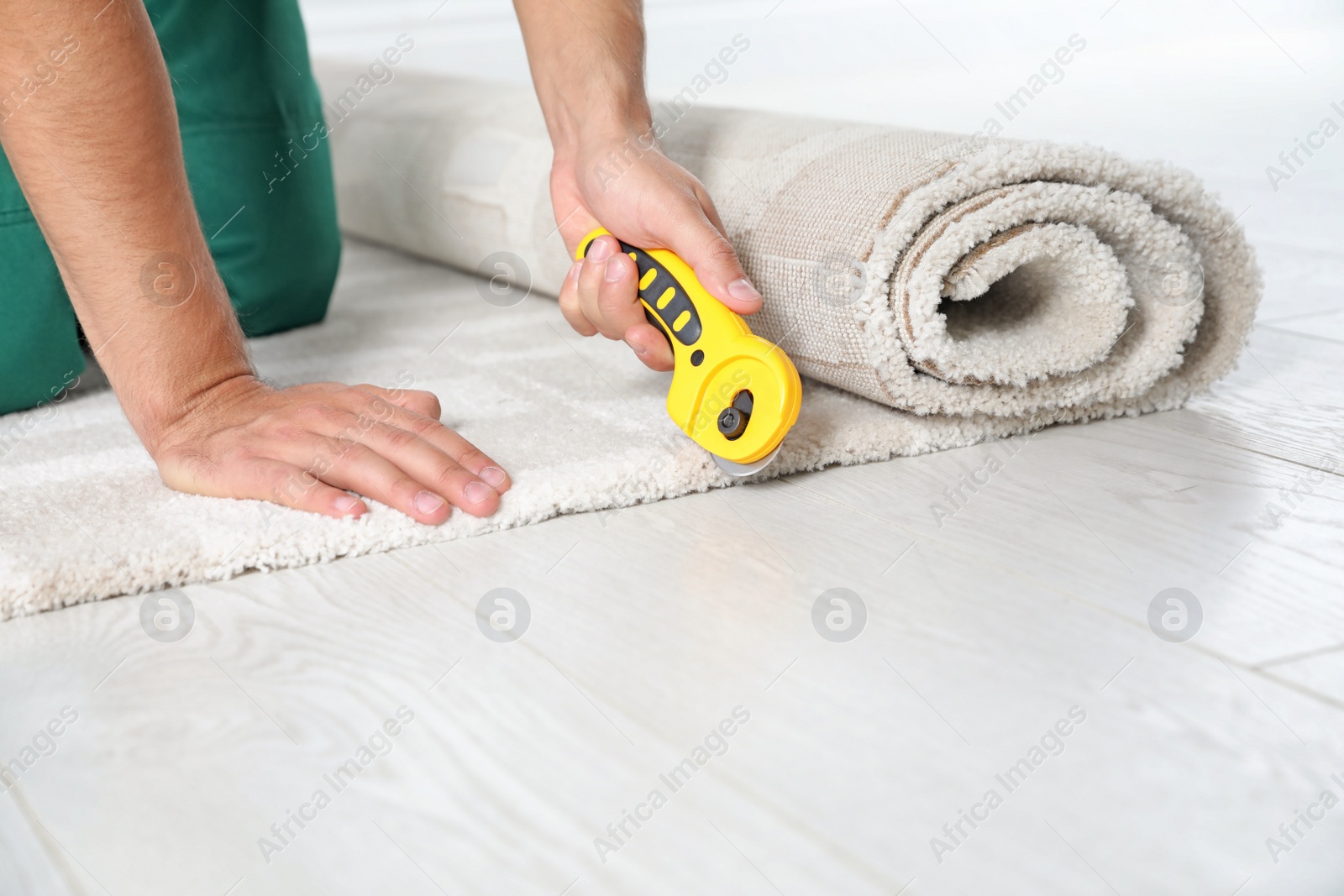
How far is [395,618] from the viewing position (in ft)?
2.32

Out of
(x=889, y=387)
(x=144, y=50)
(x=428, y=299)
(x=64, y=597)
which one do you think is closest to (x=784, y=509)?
(x=889, y=387)

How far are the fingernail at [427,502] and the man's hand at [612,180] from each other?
234 millimetres

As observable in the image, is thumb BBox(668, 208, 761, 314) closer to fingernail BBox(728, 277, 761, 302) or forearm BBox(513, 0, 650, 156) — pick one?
fingernail BBox(728, 277, 761, 302)

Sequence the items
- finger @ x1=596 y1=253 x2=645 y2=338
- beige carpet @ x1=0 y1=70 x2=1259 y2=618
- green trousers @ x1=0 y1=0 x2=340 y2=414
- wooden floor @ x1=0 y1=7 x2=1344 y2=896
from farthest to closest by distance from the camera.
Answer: green trousers @ x1=0 y1=0 x2=340 y2=414
finger @ x1=596 y1=253 x2=645 y2=338
beige carpet @ x1=0 y1=70 x2=1259 y2=618
wooden floor @ x1=0 y1=7 x2=1344 y2=896

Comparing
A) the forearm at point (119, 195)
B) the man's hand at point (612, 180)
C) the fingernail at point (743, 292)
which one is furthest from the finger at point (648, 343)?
the forearm at point (119, 195)

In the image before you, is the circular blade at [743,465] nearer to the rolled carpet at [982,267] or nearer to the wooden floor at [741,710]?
the wooden floor at [741,710]

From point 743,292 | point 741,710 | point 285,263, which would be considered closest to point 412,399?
point 743,292

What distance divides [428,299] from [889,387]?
86cm

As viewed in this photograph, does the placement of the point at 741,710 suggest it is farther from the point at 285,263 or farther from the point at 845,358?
the point at 285,263

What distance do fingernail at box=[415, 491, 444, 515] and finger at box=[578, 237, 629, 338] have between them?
24 centimetres

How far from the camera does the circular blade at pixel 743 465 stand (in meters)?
0.85

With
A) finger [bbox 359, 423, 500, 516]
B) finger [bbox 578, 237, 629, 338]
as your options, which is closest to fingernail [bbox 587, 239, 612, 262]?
finger [bbox 578, 237, 629, 338]

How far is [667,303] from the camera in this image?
0.89m

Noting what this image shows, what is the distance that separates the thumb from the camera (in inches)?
33.1
